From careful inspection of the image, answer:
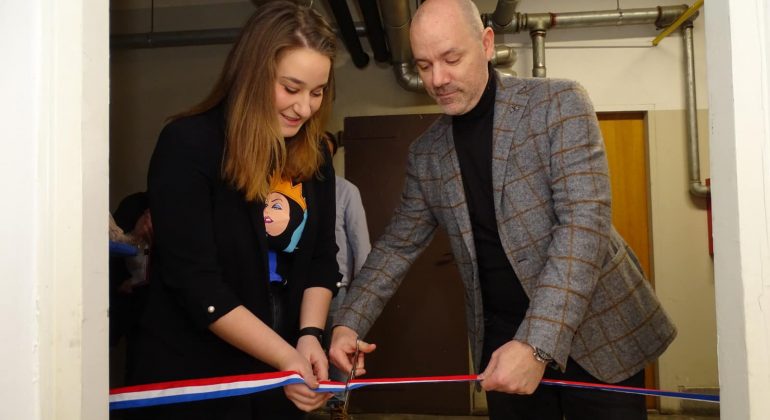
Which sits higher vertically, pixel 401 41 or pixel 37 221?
pixel 401 41

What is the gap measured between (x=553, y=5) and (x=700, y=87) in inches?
55.3

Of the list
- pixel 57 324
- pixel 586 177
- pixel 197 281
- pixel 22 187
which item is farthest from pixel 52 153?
pixel 586 177

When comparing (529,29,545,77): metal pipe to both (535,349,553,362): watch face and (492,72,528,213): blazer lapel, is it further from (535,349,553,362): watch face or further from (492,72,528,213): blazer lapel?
(535,349,553,362): watch face

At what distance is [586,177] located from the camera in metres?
1.40

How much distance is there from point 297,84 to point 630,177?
4.12 metres

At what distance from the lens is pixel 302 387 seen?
132cm

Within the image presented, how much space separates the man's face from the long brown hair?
288 mm

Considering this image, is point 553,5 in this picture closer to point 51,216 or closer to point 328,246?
point 328,246

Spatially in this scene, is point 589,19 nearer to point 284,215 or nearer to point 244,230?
point 284,215

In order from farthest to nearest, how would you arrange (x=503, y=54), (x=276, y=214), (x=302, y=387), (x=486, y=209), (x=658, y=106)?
(x=658, y=106) < (x=503, y=54) < (x=486, y=209) < (x=276, y=214) < (x=302, y=387)

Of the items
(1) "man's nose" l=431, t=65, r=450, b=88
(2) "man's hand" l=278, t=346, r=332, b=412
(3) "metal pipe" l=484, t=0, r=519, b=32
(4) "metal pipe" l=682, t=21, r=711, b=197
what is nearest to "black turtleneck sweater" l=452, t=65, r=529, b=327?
(1) "man's nose" l=431, t=65, r=450, b=88

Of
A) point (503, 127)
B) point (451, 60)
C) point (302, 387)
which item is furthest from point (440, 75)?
point (302, 387)

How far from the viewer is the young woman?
126 centimetres

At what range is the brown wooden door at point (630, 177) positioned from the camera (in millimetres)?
4750
